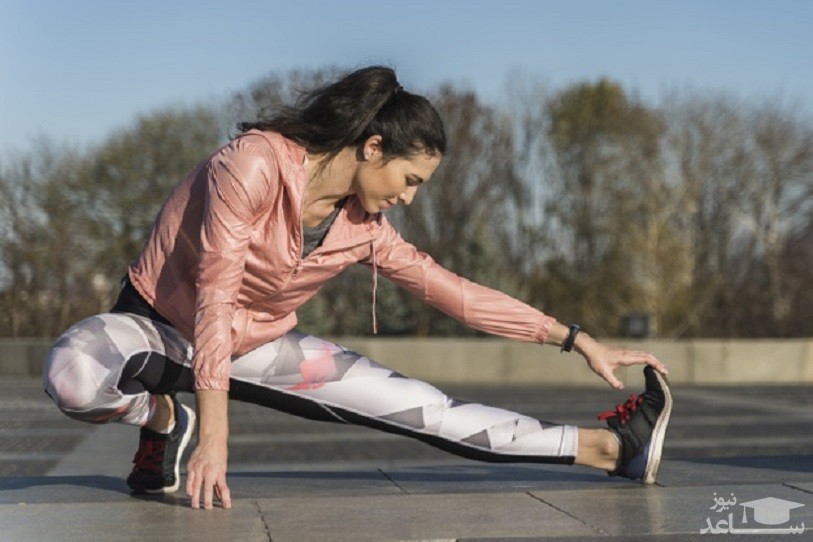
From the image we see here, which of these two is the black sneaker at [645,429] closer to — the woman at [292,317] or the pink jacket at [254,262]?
the woman at [292,317]

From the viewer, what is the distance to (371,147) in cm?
424

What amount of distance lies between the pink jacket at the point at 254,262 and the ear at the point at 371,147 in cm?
20

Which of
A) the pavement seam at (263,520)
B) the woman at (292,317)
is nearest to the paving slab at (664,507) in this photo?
the woman at (292,317)

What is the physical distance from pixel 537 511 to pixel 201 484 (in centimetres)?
114

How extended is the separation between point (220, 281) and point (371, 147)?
0.65 metres

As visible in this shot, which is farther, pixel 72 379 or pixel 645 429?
pixel 645 429

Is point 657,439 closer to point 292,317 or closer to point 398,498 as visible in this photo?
point 398,498

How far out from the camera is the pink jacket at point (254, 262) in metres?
4.03

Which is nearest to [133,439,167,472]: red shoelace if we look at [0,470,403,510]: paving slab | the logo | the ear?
[0,470,403,510]: paving slab

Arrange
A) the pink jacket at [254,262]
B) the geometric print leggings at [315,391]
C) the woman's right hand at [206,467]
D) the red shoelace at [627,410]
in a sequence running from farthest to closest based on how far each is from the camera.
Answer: the red shoelace at [627,410], the geometric print leggings at [315,391], the pink jacket at [254,262], the woman's right hand at [206,467]

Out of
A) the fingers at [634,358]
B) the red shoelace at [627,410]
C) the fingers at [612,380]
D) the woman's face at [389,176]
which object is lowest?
the red shoelace at [627,410]

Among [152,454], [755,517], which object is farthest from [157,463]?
[755,517]

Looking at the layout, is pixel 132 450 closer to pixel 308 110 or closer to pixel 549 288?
pixel 308 110

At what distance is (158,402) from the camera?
16.1 ft
